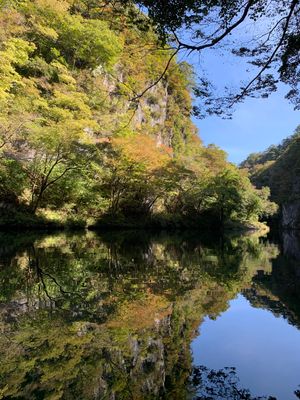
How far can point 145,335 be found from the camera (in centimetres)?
388

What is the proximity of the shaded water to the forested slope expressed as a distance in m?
8.66

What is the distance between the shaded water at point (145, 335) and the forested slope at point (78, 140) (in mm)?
8659

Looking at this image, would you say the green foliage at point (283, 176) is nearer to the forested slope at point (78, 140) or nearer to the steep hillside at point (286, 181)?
the steep hillside at point (286, 181)

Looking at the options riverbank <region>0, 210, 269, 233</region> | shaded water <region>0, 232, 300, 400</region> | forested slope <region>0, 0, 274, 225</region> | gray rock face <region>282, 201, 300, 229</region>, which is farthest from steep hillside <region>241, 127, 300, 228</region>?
shaded water <region>0, 232, 300, 400</region>

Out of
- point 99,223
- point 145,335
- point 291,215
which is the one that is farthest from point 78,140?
point 291,215

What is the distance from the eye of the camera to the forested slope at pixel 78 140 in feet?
59.3

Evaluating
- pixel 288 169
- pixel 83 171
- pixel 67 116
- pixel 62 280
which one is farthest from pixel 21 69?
pixel 288 169

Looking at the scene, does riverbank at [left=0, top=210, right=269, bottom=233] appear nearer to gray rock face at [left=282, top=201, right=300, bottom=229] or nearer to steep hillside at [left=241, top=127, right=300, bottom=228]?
gray rock face at [left=282, top=201, right=300, bottom=229]

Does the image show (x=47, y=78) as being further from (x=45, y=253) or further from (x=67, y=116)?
(x=45, y=253)

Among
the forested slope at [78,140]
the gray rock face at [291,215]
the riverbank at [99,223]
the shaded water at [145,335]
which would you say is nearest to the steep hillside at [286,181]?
the gray rock face at [291,215]

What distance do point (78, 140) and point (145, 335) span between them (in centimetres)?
1612

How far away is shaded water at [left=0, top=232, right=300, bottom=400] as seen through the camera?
115 inches

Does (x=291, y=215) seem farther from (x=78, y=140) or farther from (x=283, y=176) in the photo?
(x=78, y=140)

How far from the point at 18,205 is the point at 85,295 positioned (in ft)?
50.4
